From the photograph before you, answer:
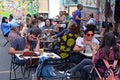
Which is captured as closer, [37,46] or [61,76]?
[61,76]

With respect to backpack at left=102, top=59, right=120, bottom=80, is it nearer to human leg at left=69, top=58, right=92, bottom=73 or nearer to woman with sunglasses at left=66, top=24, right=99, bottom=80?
human leg at left=69, top=58, right=92, bottom=73

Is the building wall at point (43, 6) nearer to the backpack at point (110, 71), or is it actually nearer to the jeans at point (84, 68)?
the jeans at point (84, 68)

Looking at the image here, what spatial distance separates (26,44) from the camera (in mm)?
8797

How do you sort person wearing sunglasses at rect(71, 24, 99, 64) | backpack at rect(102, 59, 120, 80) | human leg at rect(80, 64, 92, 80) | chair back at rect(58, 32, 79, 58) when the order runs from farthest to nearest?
1. chair back at rect(58, 32, 79, 58)
2. person wearing sunglasses at rect(71, 24, 99, 64)
3. human leg at rect(80, 64, 92, 80)
4. backpack at rect(102, 59, 120, 80)

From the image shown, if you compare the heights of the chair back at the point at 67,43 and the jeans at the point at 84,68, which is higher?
the chair back at the point at 67,43

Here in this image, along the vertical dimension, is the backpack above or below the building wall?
below

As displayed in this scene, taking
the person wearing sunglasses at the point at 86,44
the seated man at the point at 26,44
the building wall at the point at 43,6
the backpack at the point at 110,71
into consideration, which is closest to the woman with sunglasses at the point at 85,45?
the person wearing sunglasses at the point at 86,44

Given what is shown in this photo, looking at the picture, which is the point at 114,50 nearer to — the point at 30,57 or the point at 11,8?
the point at 30,57

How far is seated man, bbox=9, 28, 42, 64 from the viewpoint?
8.54 m

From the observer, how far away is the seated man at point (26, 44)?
28.0 feet

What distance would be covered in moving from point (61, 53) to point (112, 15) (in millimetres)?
5939

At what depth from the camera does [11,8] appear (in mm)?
24641

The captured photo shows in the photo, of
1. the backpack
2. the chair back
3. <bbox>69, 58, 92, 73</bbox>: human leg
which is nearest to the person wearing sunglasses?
<bbox>69, 58, 92, 73</bbox>: human leg

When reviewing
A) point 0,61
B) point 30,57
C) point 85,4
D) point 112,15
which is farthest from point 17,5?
point 30,57
